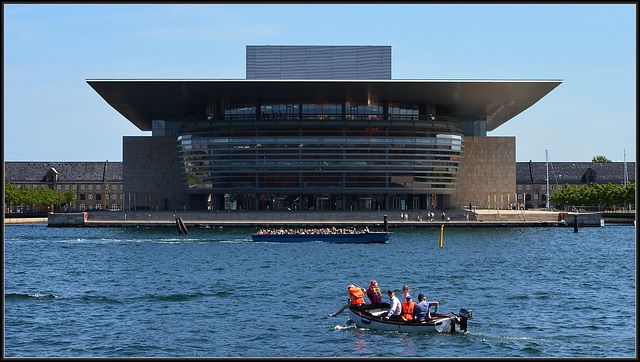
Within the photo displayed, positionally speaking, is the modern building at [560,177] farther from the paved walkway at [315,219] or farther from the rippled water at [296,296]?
the rippled water at [296,296]

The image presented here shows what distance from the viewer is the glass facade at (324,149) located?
105000 mm

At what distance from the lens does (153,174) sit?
12019cm

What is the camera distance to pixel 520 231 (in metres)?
88.7

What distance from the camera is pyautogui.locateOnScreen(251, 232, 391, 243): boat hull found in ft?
233

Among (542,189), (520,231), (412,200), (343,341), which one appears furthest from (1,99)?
(542,189)

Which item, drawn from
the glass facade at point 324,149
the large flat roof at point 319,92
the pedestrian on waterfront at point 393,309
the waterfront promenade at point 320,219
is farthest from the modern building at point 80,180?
the pedestrian on waterfront at point 393,309

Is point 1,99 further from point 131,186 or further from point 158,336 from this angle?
point 131,186

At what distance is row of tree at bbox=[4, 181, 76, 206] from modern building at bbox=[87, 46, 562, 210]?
3465 centimetres

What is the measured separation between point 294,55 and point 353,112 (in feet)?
47.9

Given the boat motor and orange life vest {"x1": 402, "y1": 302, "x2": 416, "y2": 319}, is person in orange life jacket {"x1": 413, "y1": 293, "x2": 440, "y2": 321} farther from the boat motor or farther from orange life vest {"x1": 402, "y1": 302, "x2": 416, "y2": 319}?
the boat motor

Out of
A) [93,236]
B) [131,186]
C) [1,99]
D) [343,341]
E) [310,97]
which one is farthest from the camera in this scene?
[131,186]

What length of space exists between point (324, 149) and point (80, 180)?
8660 cm

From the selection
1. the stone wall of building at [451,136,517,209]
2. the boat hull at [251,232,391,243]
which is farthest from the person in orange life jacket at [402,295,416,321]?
the stone wall of building at [451,136,517,209]

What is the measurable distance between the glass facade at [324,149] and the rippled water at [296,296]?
113ft
